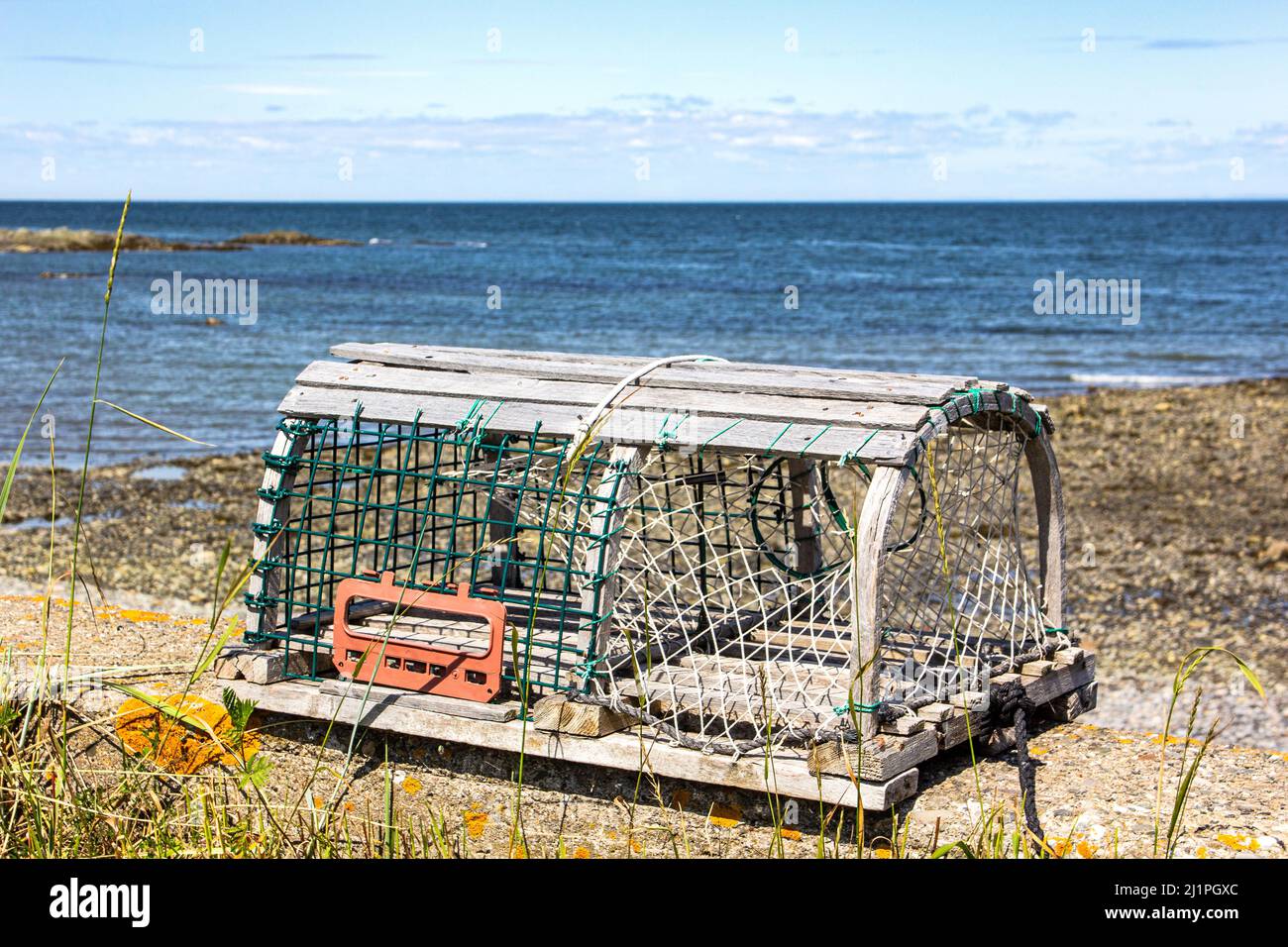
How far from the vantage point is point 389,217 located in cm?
11306

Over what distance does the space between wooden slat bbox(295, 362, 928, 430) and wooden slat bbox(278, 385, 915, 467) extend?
29mm

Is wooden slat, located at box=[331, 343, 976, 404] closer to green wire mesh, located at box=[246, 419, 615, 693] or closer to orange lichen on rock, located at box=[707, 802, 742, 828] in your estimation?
green wire mesh, located at box=[246, 419, 615, 693]

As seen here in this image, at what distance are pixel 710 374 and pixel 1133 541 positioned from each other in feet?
22.8

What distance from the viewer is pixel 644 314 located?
32.9 meters

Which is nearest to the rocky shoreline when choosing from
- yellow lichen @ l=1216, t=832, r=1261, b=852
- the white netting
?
the white netting

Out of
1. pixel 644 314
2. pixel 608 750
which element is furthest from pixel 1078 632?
pixel 644 314

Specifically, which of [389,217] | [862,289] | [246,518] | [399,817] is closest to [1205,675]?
[399,817]

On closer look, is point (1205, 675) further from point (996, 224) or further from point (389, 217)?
point (389, 217)

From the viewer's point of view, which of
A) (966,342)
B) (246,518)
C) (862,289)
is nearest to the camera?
(246,518)

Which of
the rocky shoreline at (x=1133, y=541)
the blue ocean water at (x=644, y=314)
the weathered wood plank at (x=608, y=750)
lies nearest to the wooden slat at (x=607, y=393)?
the weathered wood plank at (x=608, y=750)

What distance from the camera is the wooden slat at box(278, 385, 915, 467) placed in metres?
4.25

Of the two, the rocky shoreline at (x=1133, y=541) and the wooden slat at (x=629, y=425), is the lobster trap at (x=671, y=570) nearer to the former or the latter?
the wooden slat at (x=629, y=425)
